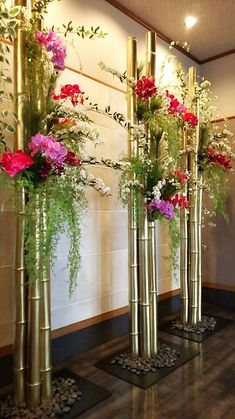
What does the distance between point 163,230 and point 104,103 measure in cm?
140

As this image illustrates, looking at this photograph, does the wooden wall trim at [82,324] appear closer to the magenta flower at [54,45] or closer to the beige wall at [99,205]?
the beige wall at [99,205]

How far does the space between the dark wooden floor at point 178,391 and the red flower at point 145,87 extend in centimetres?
188

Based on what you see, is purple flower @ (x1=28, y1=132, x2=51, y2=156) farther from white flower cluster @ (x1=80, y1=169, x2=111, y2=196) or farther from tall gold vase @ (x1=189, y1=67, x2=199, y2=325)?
tall gold vase @ (x1=189, y1=67, x2=199, y2=325)

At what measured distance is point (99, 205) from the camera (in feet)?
8.59

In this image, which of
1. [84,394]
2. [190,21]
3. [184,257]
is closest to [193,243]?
[184,257]

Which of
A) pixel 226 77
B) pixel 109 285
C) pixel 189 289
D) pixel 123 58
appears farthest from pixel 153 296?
pixel 226 77

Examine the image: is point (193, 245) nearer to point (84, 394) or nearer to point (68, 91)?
point (84, 394)

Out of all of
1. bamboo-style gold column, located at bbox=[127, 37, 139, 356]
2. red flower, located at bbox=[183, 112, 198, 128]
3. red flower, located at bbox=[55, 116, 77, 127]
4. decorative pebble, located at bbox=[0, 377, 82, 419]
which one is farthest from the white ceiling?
decorative pebble, located at bbox=[0, 377, 82, 419]

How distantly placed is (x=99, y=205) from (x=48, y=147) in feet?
3.76

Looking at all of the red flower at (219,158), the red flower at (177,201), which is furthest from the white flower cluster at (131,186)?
the red flower at (219,158)

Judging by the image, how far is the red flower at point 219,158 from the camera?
2857 mm

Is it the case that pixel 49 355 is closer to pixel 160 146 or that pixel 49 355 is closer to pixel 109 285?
pixel 109 285

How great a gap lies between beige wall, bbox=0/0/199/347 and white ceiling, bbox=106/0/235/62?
140mm

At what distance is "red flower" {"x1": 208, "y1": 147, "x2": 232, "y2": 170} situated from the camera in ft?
9.37
